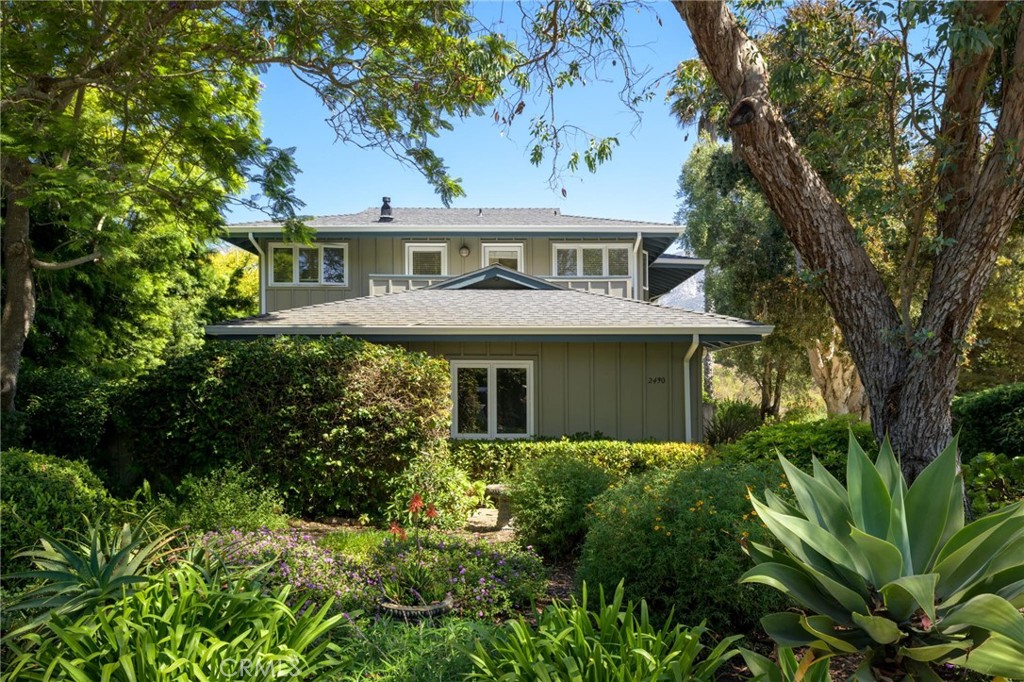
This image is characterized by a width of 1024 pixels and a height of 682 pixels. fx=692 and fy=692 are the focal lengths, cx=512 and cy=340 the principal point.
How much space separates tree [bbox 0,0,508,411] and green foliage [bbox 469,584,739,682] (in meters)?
6.48

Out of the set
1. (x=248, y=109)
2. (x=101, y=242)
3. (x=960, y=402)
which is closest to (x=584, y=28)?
(x=248, y=109)

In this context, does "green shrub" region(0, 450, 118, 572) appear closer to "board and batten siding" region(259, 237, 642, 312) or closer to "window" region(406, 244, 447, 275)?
"board and batten siding" region(259, 237, 642, 312)

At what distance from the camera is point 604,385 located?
47.7 ft

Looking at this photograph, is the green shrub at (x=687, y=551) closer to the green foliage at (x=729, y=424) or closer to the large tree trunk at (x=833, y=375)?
the green foliage at (x=729, y=424)

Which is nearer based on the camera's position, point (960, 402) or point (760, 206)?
point (960, 402)

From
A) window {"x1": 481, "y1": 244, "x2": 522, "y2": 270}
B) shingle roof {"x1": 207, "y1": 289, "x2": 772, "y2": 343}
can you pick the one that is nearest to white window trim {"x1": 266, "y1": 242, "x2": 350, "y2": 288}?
window {"x1": 481, "y1": 244, "x2": 522, "y2": 270}

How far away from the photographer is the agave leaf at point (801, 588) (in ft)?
10.9

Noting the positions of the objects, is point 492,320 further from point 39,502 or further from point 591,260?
point 39,502

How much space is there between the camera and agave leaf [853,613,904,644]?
9.87ft

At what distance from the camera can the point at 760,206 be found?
73.8 feet

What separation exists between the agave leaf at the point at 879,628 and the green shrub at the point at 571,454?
823cm

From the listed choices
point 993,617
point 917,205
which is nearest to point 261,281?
point 917,205

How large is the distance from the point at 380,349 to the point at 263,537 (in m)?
4.91

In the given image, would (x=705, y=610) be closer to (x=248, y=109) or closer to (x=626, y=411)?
(x=626, y=411)
